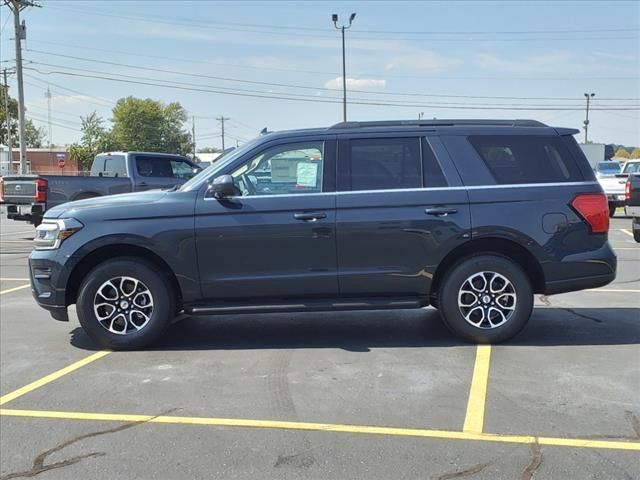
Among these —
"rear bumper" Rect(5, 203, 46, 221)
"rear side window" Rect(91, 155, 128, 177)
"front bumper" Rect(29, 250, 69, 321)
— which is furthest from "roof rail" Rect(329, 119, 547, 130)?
"rear side window" Rect(91, 155, 128, 177)

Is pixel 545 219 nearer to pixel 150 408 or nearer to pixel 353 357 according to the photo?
pixel 353 357

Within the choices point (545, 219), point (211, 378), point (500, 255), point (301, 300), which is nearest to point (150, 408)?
point (211, 378)

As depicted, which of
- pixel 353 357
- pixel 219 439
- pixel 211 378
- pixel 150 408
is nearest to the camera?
pixel 219 439

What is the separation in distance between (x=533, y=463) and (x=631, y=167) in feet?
68.2

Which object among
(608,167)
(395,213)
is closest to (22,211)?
(395,213)

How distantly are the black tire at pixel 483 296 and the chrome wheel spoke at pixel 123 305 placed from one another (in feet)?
8.65

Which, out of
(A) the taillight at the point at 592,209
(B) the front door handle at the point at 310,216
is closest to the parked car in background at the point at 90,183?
(B) the front door handle at the point at 310,216

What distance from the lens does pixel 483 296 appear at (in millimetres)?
5434

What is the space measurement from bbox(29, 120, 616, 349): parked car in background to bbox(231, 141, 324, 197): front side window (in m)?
0.01

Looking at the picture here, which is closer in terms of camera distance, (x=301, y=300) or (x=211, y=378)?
(x=211, y=378)

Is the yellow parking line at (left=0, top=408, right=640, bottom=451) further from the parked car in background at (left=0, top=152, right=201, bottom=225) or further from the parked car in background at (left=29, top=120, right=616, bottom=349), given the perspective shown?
the parked car in background at (left=0, top=152, right=201, bottom=225)

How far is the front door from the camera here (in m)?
5.31

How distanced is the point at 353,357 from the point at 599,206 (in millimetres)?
2550

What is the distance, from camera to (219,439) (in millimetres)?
3703
